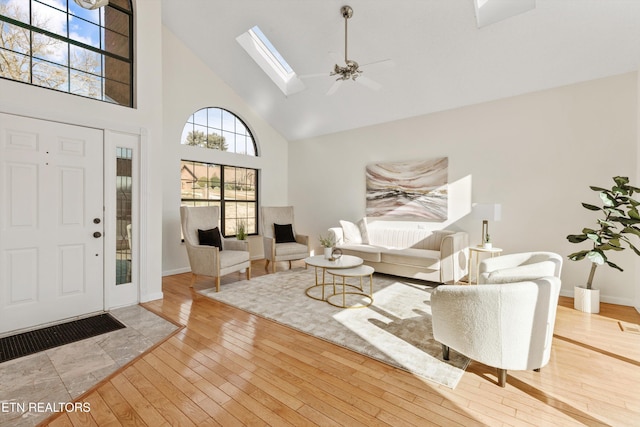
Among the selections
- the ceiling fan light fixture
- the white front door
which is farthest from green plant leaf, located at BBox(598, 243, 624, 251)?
the white front door

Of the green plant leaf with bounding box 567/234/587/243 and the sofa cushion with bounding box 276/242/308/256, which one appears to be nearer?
the green plant leaf with bounding box 567/234/587/243

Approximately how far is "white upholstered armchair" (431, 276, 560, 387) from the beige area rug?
1.08 ft

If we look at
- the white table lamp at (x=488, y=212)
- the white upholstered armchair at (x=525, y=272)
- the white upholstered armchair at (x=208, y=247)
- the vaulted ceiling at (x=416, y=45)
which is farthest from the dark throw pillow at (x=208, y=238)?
the white table lamp at (x=488, y=212)

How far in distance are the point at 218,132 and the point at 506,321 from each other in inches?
225

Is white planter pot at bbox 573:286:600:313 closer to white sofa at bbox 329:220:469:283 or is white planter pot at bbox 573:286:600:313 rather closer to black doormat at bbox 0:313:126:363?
white sofa at bbox 329:220:469:283

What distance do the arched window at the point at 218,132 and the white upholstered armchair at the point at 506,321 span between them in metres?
5.19

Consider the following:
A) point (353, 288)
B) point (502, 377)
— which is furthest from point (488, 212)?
point (502, 377)

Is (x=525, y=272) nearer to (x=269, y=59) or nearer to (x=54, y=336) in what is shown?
(x=54, y=336)

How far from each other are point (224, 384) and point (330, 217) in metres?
4.76

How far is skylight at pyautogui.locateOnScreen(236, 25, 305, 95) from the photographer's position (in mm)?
5012

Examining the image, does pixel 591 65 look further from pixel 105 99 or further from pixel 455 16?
pixel 105 99

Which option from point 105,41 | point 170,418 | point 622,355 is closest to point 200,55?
point 105,41

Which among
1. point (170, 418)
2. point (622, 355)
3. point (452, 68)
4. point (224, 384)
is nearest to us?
point (170, 418)

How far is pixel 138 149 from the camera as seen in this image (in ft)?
12.0
